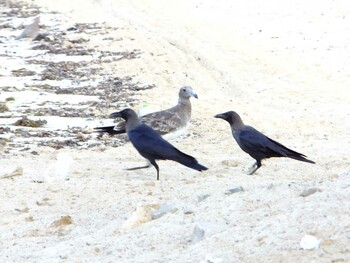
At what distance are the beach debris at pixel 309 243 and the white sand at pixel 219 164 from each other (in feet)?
0.13

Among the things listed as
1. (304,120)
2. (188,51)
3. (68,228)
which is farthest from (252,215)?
(188,51)

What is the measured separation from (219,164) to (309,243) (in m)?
4.50

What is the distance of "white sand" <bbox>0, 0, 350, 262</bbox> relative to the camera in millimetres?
6082

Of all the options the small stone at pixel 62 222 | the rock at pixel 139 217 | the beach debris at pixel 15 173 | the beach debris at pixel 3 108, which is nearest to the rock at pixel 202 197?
the rock at pixel 139 217

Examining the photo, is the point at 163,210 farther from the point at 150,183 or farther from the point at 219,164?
the point at 219,164

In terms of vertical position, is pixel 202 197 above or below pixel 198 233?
below

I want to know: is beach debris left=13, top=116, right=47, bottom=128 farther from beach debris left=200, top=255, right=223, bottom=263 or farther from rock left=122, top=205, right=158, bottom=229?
beach debris left=200, top=255, right=223, bottom=263

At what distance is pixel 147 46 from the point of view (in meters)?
17.8

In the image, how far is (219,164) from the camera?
1005cm

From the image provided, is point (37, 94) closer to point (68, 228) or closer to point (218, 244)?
point (68, 228)

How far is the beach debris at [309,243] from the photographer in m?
5.56

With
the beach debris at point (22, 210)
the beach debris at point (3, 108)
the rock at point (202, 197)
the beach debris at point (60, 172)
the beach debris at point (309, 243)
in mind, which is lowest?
the beach debris at point (3, 108)

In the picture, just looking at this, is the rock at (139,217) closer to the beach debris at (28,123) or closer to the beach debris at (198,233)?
the beach debris at (198,233)

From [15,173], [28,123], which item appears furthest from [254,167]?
[28,123]
